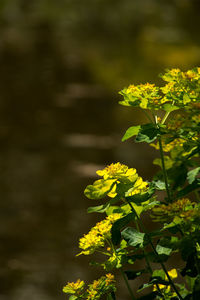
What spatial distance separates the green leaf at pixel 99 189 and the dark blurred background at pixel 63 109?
54.2 inches

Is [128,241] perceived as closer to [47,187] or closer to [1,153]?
[47,187]

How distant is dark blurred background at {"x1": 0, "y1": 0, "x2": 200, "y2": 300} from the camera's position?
2.35 m

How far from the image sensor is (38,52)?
4762mm

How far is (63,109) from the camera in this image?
379cm

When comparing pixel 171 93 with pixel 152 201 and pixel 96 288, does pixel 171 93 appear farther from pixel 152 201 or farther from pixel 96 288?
pixel 96 288

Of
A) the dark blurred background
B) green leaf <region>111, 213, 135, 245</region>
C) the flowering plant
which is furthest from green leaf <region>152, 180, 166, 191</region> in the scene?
the dark blurred background

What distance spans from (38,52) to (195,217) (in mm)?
4234

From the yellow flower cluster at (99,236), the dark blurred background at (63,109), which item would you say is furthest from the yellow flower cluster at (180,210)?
the dark blurred background at (63,109)

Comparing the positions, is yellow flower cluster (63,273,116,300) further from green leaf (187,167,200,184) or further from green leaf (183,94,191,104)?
green leaf (183,94,191,104)

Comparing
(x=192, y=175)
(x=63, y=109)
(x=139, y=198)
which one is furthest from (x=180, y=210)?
(x=63, y=109)

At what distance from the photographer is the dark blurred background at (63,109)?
7.72ft

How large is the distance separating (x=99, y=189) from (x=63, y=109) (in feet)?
9.95

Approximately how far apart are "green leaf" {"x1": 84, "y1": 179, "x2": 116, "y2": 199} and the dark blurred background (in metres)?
1.38

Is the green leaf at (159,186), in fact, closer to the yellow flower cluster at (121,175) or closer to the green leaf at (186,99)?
the yellow flower cluster at (121,175)
